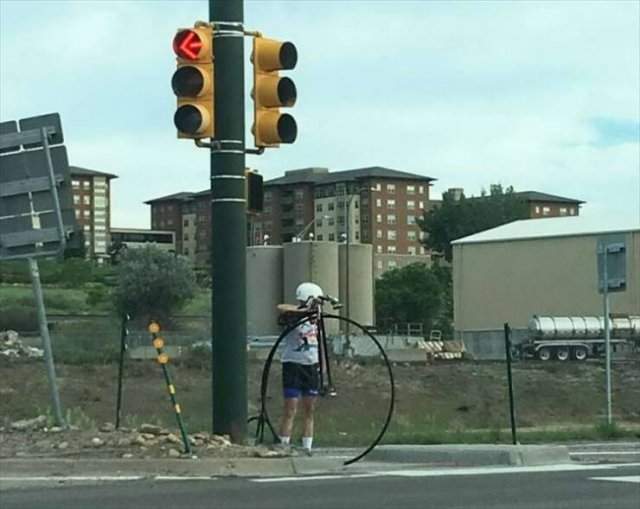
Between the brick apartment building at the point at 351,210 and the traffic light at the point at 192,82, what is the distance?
15085 centimetres

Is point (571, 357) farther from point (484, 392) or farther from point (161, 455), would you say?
point (161, 455)

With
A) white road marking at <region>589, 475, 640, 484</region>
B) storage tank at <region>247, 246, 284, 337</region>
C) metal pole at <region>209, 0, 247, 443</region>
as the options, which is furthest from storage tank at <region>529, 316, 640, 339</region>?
white road marking at <region>589, 475, 640, 484</region>

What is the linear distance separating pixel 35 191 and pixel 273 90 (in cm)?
260

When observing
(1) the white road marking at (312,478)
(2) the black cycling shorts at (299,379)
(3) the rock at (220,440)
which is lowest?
(1) the white road marking at (312,478)

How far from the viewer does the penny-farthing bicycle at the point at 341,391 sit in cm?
1453

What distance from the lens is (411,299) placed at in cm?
12412

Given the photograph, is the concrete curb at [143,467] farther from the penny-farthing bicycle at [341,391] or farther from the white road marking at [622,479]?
the white road marking at [622,479]

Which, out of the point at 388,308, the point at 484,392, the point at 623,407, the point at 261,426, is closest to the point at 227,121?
the point at 261,426

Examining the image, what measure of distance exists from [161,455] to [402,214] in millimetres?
173491

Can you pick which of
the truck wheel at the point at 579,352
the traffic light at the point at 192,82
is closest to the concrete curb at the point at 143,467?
the traffic light at the point at 192,82

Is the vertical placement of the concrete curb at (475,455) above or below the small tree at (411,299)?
below

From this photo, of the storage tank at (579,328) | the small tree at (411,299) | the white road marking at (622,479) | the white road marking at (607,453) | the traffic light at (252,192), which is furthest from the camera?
the small tree at (411,299)

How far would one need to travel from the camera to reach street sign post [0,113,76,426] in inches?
563

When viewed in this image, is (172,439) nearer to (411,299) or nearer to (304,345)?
(304,345)
